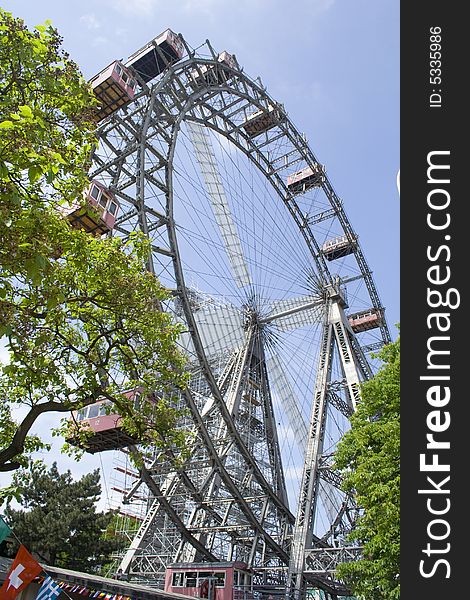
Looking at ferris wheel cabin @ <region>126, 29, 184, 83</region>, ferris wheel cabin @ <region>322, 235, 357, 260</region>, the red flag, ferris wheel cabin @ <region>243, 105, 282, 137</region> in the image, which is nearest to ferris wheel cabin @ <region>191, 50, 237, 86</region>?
ferris wheel cabin @ <region>126, 29, 184, 83</region>

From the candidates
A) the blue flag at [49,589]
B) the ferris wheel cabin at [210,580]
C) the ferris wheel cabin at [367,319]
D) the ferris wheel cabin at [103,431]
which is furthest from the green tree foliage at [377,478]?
the ferris wheel cabin at [367,319]

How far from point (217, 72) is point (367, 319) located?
1890 centimetres

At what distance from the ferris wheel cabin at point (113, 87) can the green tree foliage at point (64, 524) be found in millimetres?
17249

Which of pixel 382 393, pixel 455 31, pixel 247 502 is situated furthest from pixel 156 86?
pixel 455 31

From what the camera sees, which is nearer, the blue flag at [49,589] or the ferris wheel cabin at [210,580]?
the blue flag at [49,589]

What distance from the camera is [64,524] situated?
93.7 feet

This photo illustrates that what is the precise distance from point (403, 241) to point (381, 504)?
38.0 feet

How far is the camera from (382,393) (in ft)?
56.6

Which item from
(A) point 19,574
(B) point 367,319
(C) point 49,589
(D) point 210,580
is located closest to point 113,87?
(A) point 19,574

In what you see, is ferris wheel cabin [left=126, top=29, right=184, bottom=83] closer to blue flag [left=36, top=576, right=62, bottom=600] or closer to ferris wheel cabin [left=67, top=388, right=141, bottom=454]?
ferris wheel cabin [left=67, top=388, right=141, bottom=454]

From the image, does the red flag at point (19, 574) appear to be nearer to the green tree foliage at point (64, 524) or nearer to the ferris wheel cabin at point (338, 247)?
the green tree foliage at point (64, 524)

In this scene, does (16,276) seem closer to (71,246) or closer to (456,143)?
(71,246)

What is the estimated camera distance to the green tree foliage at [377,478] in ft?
48.2

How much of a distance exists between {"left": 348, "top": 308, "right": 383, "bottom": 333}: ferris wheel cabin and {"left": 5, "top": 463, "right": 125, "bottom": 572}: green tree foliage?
2005 centimetres
